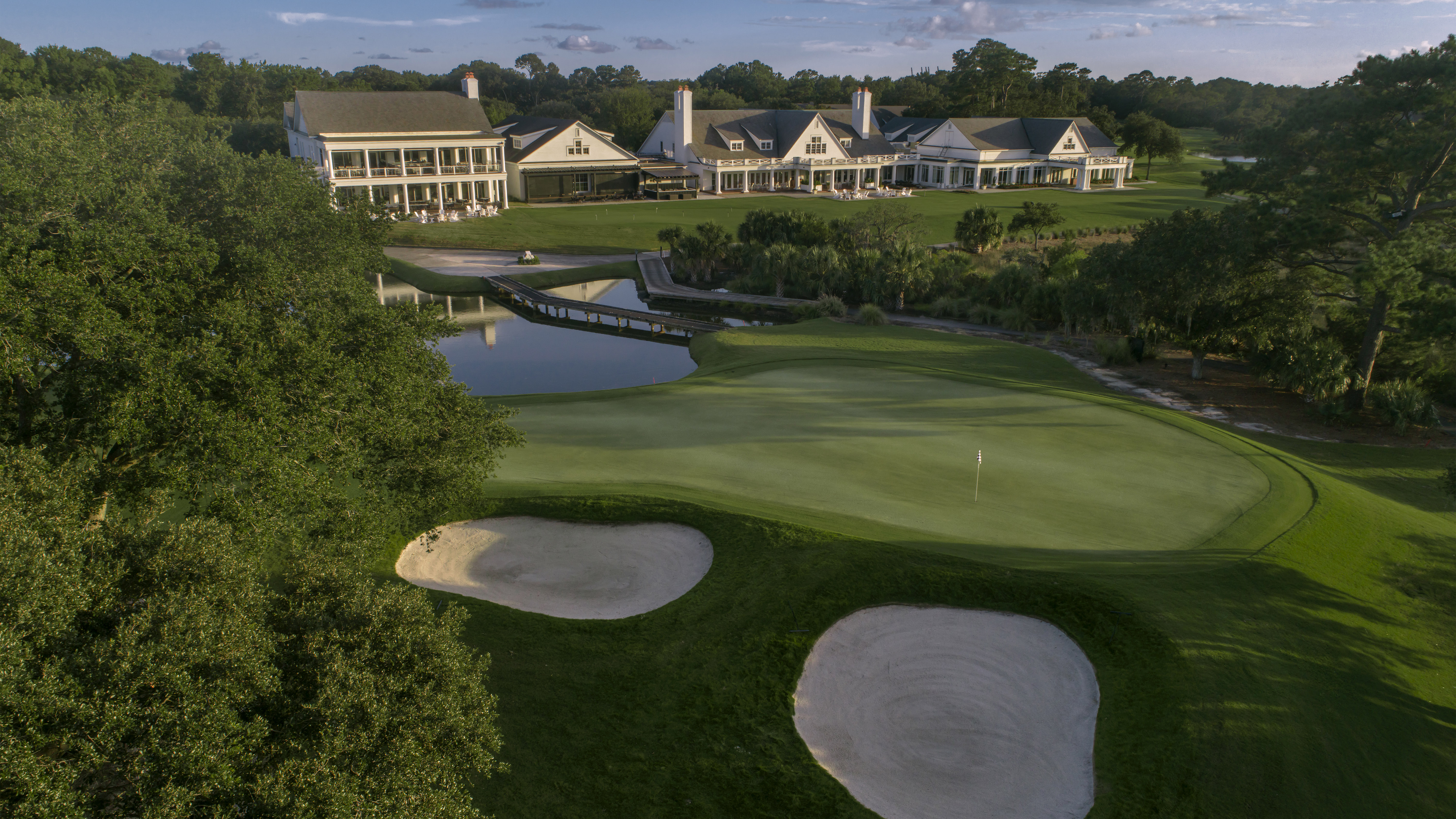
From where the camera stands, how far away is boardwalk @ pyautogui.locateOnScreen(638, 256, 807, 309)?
147 feet

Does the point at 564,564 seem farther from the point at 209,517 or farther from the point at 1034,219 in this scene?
the point at 1034,219

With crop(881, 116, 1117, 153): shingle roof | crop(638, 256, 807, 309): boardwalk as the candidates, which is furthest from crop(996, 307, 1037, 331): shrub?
crop(881, 116, 1117, 153): shingle roof

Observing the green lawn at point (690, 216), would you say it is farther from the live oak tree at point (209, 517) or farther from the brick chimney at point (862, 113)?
the live oak tree at point (209, 517)

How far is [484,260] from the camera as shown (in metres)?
55.3

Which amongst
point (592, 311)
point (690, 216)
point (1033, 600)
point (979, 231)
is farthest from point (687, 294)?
point (1033, 600)

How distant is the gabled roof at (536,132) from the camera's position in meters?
75.9

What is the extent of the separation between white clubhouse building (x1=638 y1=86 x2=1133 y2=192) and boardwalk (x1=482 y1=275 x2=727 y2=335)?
37.7m

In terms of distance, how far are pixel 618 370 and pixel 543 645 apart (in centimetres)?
2325

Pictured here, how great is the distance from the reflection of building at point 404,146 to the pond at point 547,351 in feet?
74.8

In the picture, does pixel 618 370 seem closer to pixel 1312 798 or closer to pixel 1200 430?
pixel 1200 430

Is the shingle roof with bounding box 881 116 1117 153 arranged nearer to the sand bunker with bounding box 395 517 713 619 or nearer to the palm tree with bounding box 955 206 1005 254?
the palm tree with bounding box 955 206 1005 254

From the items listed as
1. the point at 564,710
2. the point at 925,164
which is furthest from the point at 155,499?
the point at 925,164

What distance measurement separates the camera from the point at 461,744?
326 inches

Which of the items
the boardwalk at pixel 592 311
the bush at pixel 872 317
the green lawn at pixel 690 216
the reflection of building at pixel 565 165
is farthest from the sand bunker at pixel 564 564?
the reflection of building at pixel 565 165
